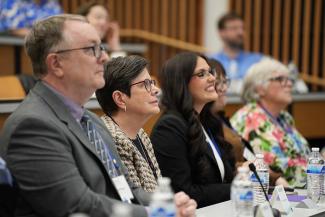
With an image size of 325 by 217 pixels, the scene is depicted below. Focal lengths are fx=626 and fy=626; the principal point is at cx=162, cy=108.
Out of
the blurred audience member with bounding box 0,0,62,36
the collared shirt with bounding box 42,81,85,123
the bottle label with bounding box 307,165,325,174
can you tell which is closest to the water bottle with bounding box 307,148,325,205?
the bottle label with bounding box 307,165,325,174

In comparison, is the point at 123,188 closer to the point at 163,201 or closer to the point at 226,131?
the point at 163,201

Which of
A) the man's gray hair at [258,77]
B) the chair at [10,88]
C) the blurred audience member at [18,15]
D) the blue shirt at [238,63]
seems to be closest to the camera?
the chair at [10,88]

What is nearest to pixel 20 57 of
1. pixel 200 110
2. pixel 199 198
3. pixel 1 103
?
pixel 1 103

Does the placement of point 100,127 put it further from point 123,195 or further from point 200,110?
point 200,110

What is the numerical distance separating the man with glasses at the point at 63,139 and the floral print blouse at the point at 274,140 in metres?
1.87

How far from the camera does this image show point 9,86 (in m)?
4.22

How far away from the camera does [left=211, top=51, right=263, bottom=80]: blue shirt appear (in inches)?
249

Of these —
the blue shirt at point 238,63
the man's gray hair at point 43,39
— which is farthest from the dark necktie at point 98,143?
the blue shirt at point 238,63

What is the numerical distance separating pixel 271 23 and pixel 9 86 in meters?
4.03

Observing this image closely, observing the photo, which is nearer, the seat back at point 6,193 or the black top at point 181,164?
the seat back at point 6,193

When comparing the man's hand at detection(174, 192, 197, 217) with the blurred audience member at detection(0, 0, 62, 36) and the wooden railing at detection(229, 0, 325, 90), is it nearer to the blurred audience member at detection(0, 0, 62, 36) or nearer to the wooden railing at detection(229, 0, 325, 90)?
the blurred audience member at detection(0, 0, 62, 36)

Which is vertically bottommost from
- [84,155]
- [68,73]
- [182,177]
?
[182,177]

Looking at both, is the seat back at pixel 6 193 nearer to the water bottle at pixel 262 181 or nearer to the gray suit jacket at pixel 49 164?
the gray suit jacket at pixel 49 164

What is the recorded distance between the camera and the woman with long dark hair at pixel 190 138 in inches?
120
